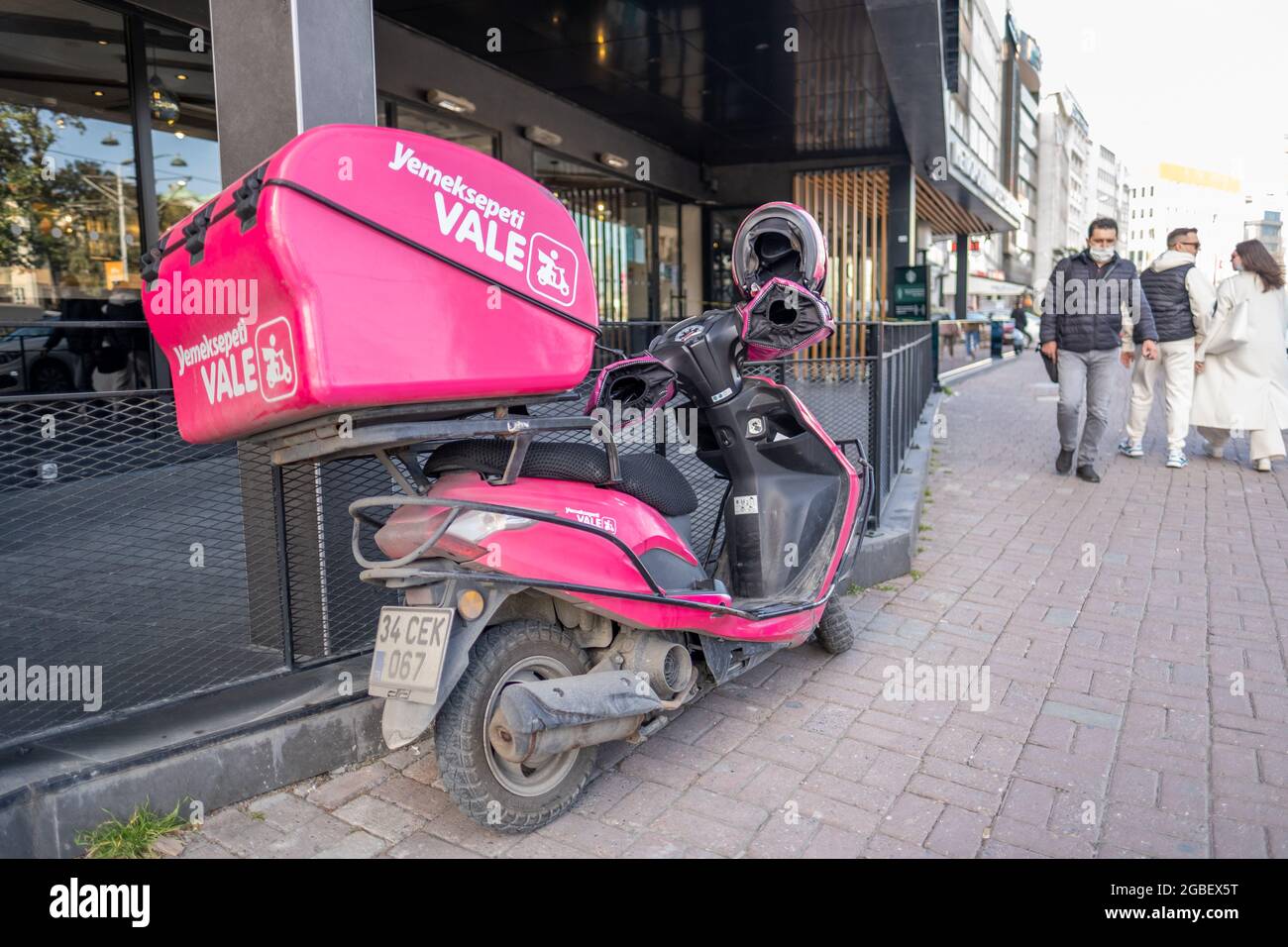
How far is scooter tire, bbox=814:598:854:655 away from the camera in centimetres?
401

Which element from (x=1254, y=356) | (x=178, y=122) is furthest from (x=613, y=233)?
(x=1254, y=356)

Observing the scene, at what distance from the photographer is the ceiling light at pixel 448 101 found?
964 centimetres

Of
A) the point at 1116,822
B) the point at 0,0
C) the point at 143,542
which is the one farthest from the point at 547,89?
the point at 1116,822

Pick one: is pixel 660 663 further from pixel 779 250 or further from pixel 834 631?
pixel 779 250

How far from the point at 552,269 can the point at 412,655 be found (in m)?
1.09

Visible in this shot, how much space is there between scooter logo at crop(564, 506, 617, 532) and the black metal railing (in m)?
0.35

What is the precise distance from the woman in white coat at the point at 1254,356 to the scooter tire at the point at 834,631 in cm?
580

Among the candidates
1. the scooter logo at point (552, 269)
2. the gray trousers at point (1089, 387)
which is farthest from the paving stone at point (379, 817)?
the gray trousers at point (1089, 387)

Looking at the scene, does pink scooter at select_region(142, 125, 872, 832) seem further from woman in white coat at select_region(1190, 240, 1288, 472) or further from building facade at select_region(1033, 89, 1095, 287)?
building facade at select_region(1033, 89, 1095, 287)

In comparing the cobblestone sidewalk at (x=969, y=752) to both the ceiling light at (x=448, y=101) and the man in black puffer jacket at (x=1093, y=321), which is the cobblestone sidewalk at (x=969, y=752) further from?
the ceiling light at (x=448, y=101)

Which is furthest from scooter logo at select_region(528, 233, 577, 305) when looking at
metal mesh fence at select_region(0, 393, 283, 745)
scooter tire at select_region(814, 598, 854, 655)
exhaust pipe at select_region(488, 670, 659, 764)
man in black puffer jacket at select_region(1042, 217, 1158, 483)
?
man in black puffer jacket at select_region(1042, 217, 1158, 483)
